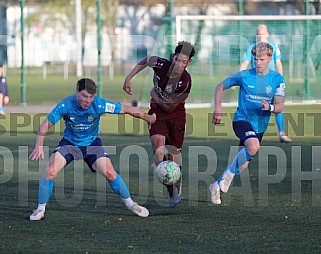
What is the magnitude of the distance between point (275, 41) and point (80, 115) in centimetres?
1727

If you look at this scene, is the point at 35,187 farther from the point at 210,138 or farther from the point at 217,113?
the point at 210,138

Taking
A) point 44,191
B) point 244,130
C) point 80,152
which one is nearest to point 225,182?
point 244,130

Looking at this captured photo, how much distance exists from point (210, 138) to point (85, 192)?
21.0ft

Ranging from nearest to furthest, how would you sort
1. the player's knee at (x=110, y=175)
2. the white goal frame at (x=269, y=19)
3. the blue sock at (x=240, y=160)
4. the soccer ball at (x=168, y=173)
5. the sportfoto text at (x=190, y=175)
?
the player's knee at (x=110, y=175)
the soccer ball at (x=168, y=173)
the blue sock at (x=240, y=160)
the sportfoto text at (x=190, y=175)
the white goal frame at (x=269, y=19)

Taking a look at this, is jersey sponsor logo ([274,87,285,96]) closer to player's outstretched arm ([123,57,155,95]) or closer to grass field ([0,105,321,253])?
grass field ([0,105,321,253])

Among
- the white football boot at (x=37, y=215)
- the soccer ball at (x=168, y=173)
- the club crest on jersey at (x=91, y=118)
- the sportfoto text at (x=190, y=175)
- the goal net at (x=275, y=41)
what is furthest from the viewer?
the goal net at (x=275, y=41)

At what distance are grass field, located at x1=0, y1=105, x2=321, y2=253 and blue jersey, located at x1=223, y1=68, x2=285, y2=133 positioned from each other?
0.89 meters

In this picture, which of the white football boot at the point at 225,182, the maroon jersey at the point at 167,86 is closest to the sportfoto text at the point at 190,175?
the white football boot at the point at 225,182

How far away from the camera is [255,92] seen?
9.83 metres

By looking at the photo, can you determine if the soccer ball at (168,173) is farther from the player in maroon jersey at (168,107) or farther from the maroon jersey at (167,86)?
the maroon jersey at (167,86)

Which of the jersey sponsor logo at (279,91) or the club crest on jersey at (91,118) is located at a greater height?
the jersey sponsor logo at (279,91)

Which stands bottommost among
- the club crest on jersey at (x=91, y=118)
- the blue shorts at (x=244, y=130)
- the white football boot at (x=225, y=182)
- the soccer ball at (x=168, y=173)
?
the white football boot at (x=225, y=182)

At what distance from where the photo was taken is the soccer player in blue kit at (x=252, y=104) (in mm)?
9648

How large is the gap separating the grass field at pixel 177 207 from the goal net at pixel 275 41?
954 centimetres
